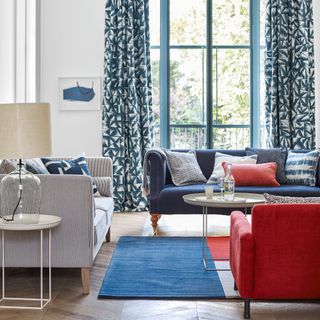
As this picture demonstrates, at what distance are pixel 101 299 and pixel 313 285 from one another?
123 centimetres

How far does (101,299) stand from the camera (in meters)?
3.18

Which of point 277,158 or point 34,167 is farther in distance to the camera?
point 277,158

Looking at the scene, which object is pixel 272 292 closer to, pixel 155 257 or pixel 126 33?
pixel 155 257

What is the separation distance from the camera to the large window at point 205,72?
7.29m

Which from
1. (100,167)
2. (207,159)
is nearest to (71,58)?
(207,159)

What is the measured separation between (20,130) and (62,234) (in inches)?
26.8

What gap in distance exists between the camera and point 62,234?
3.23 metres

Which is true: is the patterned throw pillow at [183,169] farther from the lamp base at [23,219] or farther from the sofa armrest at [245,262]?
the sofa armrest at [245,262]

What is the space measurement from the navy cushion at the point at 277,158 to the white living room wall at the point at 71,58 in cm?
224

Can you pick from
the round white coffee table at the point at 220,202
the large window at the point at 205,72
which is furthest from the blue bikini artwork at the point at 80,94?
the round white coffee table at the point at 220,202

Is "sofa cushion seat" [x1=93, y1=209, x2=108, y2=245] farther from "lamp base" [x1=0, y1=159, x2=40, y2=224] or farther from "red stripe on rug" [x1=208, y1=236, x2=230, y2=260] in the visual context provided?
"red stripe on rug" [x1=208, y1=236, x2=230, y2=260]

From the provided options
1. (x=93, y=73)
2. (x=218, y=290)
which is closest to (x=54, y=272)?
(x=218, y=290)

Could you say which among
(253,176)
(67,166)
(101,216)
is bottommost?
(101,216)

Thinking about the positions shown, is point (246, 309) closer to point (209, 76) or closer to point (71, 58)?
point (209, 76)
